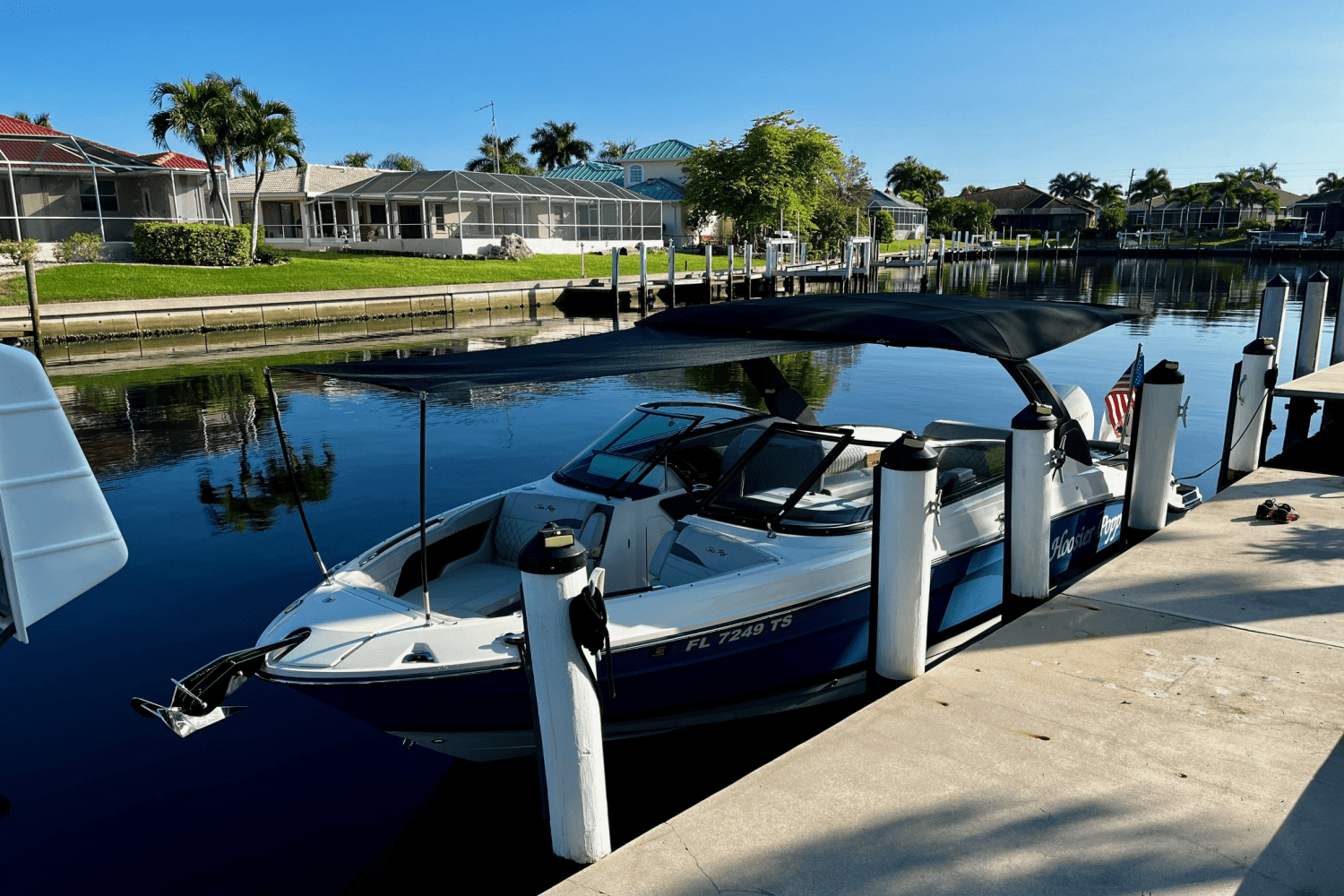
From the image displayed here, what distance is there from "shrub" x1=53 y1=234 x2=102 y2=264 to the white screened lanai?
14.7 metres

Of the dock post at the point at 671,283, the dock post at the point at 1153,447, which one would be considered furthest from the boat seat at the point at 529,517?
the dock post at the point at 671,283

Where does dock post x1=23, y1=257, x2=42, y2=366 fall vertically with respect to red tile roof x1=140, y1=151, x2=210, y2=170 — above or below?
below

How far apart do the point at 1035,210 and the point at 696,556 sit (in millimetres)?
139643

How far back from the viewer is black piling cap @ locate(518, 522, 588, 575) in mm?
3561

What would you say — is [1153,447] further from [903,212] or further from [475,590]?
[903,212]

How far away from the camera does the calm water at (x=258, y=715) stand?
511 cm

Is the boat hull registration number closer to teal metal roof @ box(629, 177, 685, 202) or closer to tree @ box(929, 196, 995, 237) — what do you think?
teal metal roof @ box(629, 177, 685, 202)

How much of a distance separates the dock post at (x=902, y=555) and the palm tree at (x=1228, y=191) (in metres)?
135

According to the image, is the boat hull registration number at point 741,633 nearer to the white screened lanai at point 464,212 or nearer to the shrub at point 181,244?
the shrub at point 181,244

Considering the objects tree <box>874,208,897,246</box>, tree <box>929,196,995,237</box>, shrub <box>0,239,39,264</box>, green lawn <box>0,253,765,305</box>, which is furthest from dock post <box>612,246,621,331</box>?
tree <box>929,196,995,237</box>

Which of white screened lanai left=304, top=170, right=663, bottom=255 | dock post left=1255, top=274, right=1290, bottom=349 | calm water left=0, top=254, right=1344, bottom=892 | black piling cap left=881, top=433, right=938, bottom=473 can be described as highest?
white screened lanai left=304, top=170, right=663, bottom=255

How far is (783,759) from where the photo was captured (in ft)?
13.5

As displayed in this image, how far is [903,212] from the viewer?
3775 inches

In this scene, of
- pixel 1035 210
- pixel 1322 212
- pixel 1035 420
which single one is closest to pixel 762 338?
pixel 1035 420
